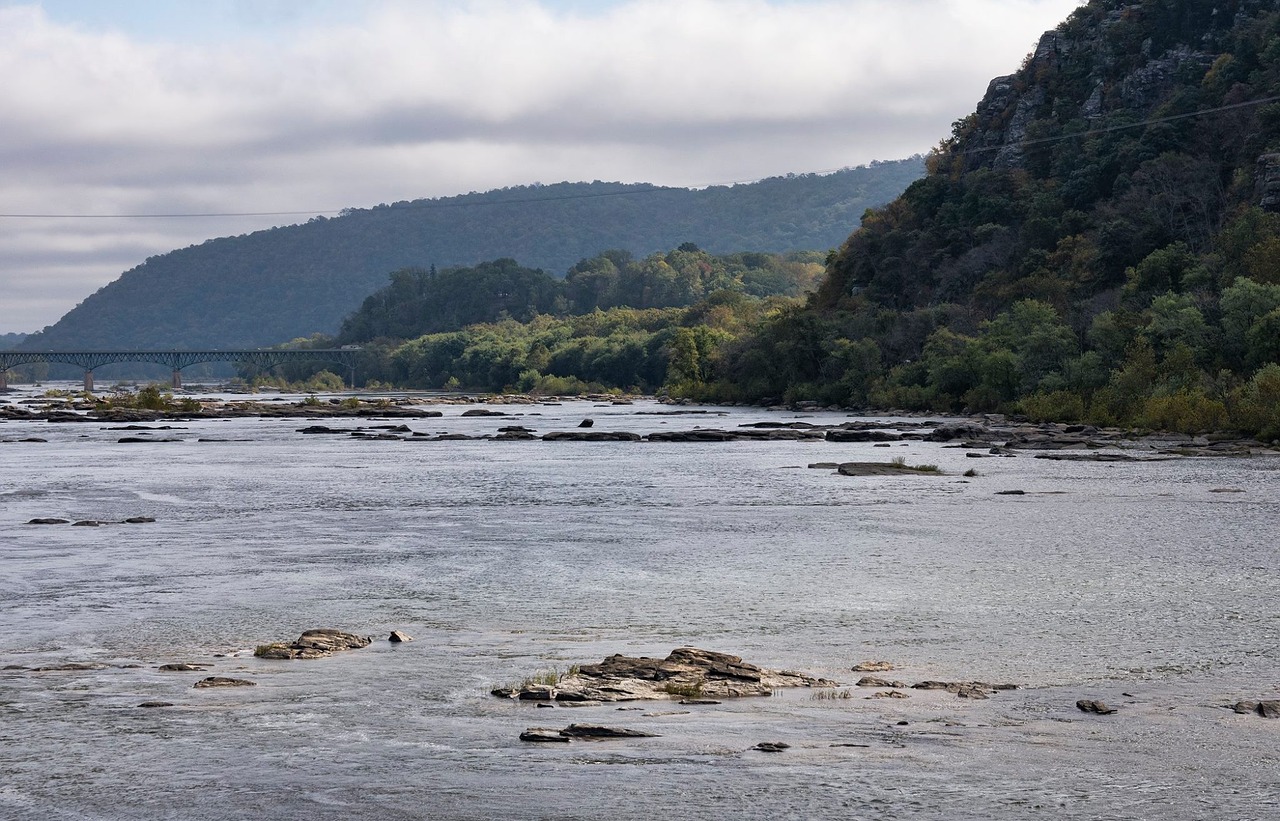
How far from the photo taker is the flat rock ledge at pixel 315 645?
22297mm

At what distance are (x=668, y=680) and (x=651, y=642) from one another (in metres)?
3.80

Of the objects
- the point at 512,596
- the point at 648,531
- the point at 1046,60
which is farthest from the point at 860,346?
the point at 512,596

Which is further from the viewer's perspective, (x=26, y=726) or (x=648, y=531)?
(x=648, y=531)

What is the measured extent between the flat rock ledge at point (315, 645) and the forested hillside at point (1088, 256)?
56710mm

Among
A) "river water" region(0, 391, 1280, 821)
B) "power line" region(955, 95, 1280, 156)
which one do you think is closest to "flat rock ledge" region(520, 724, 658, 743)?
"river water" region(0, 391, 1280, 821)

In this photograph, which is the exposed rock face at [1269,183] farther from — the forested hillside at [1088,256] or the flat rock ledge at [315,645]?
the flat rock ledge at [315,645]

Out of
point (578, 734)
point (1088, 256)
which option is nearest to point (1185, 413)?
point (1088, 256)

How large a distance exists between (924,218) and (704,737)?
14806 centimetres

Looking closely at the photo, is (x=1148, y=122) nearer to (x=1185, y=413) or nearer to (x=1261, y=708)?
(x=1185, y=413)

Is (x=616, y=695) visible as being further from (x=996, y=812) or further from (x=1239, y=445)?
(x=1239, y=445)

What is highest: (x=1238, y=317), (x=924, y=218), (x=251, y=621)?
(x=924, y=218)

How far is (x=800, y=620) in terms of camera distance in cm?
2591

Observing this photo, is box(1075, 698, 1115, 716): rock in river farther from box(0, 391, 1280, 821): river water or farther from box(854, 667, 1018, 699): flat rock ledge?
box(854, 667, 1018, 699): flat rock ledge

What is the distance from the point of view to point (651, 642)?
23.6 m
